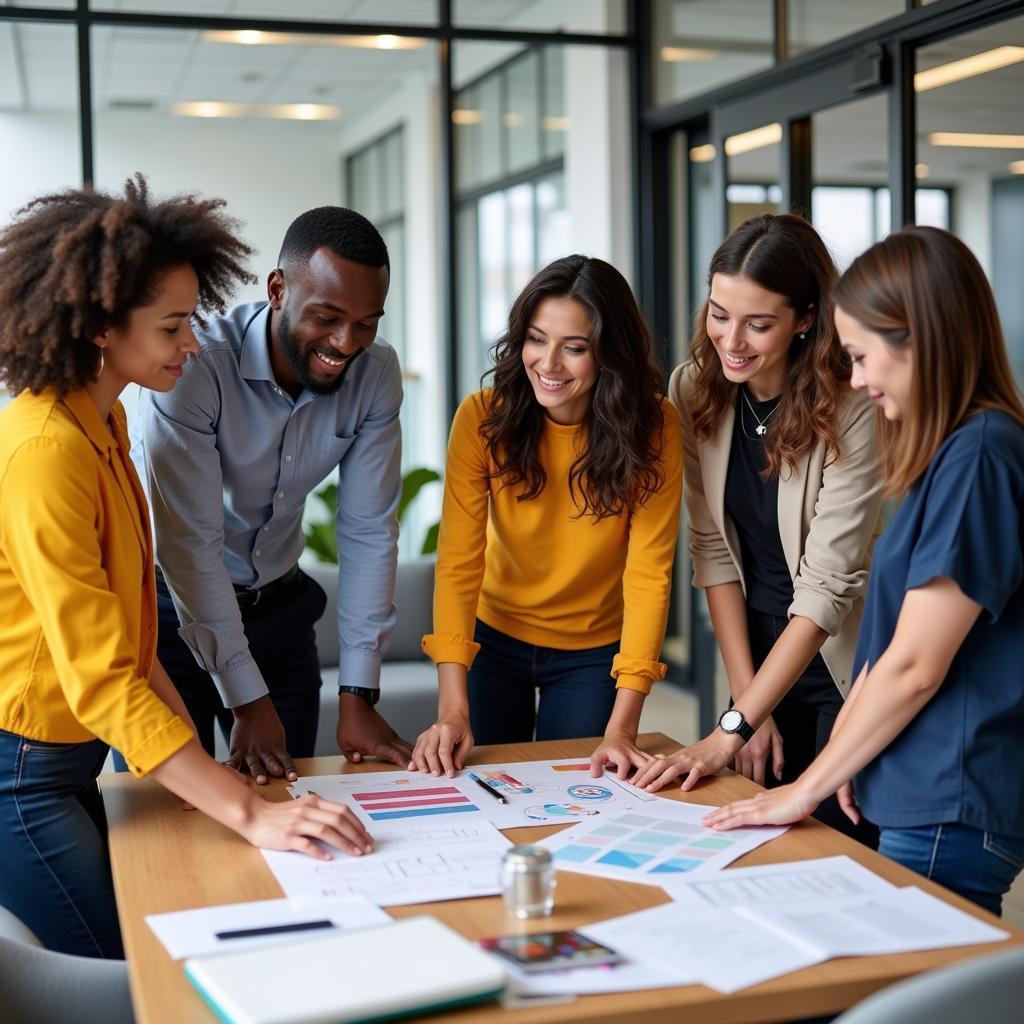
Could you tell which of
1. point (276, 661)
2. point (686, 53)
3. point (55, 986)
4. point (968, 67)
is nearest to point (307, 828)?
point (55, 986)

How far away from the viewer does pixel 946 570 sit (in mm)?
1555

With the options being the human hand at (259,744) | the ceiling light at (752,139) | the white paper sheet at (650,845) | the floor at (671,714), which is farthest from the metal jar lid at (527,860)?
the ceiling light at (752,139)

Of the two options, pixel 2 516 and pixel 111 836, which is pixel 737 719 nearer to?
pixel 111 836

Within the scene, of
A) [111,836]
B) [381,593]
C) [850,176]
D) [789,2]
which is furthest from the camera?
[789,2]

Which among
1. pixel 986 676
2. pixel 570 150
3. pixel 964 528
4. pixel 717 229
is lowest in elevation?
pixel 986 676

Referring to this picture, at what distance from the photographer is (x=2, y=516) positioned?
5.46 feet

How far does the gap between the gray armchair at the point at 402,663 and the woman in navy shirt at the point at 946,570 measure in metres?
2.49

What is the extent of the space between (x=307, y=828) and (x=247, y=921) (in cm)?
24

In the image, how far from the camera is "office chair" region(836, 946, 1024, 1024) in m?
1.07

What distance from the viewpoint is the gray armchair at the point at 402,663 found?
4.09 metres

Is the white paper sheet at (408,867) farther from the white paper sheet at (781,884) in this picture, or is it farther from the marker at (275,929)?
the white paper sheet at (781,884)

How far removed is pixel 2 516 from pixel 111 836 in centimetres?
46

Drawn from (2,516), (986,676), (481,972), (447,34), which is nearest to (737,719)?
(986,676)

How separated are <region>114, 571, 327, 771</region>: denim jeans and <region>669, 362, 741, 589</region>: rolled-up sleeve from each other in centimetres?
75
